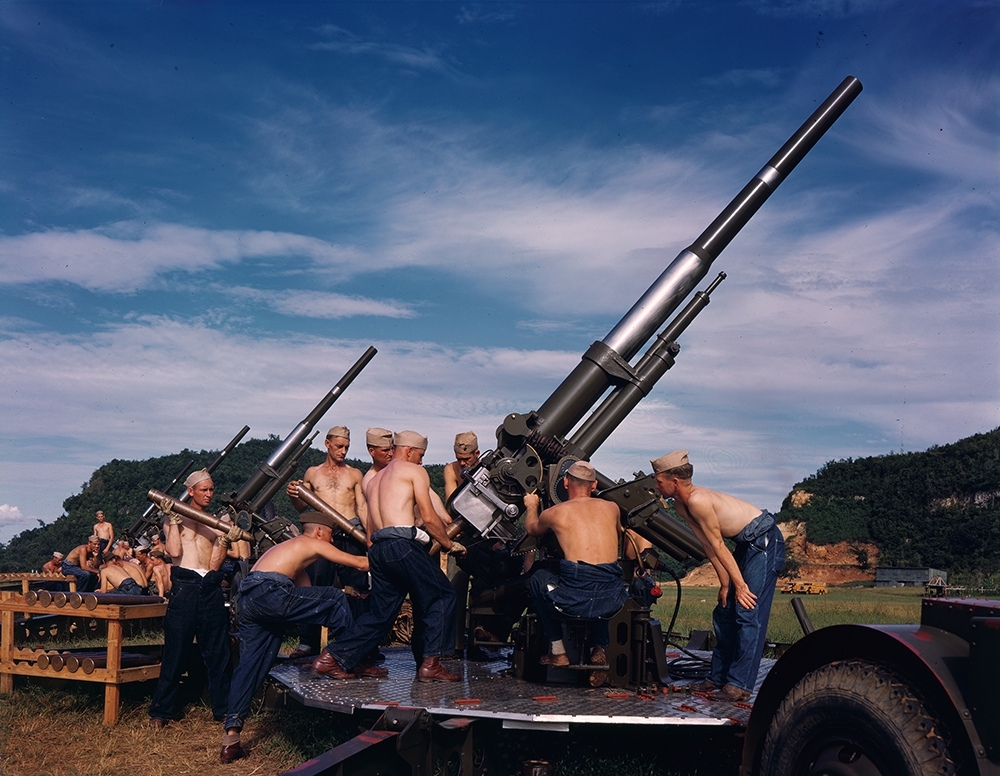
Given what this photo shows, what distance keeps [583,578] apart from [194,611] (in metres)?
3.25

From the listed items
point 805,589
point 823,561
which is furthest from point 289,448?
point 823,561

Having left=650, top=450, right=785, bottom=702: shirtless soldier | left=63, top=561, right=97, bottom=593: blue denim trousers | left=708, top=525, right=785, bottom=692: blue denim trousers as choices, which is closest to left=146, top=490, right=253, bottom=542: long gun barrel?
left=650, top=450, right=785, bottom=702: shirtless soldier

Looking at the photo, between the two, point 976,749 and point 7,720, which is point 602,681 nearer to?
point 976,749

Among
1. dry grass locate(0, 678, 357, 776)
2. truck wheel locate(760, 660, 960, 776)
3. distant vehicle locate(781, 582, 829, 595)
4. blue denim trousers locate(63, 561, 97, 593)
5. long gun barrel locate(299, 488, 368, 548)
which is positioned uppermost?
long gun barrel locate(299, 488, 368, 548)

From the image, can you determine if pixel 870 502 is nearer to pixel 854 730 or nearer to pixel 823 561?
pixel 823 561

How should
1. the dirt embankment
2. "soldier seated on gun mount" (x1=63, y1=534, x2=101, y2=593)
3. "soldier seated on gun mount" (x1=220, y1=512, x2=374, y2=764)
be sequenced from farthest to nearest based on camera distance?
the dirt embankment → "soldier seated on gun mount" (x1=63, y1=534, x2=101, y2=593) → "soldier seated on gun mount" (x1=220, y1=512, x2=374, y2=764)

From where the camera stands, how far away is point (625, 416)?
30.0 ft

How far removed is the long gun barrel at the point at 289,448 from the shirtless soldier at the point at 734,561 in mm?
8922

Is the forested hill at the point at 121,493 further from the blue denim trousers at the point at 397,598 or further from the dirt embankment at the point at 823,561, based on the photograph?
the blue denim trousers at the point at 397,598

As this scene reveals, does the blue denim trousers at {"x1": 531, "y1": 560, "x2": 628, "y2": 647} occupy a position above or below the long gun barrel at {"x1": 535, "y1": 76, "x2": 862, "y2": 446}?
below

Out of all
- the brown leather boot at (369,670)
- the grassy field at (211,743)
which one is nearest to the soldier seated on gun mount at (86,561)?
the grassy field at (211,743)

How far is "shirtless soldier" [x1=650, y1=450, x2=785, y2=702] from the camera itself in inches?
253

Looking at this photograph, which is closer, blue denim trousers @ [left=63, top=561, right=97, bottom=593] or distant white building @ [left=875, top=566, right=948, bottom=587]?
blue denim trousers @ [left=63, top=561, right=97, bottom=593]

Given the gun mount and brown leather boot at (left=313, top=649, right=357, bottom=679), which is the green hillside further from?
brown leather boot at (left=313, top=649, right=357, bottom=679)
